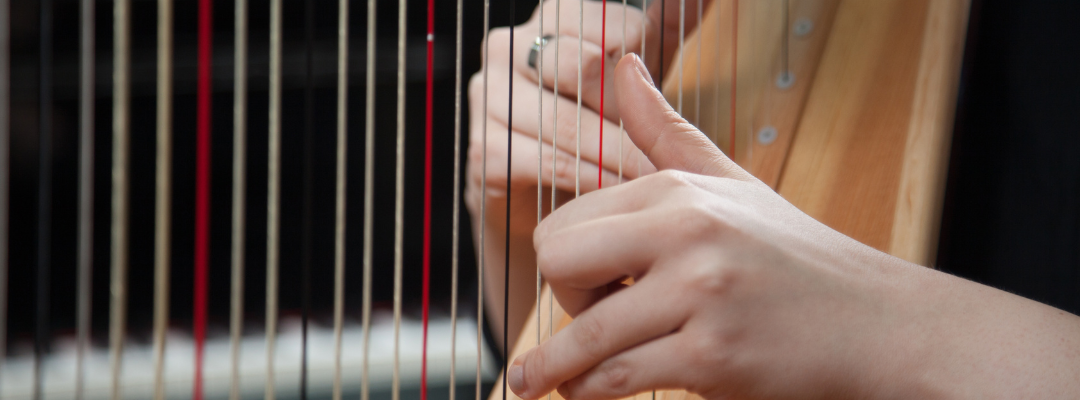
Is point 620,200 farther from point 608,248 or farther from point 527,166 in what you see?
point 527,166

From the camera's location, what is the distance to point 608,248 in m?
0.40

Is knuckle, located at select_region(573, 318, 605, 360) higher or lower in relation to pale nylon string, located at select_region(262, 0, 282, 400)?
lower

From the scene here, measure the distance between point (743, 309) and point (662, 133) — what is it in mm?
127

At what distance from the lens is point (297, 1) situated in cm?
219

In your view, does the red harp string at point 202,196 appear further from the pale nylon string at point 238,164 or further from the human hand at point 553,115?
the human hand at point 553,115

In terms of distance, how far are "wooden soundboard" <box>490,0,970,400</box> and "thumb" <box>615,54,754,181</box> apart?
8.2 inches

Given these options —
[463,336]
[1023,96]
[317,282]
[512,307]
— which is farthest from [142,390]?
[1023,96]

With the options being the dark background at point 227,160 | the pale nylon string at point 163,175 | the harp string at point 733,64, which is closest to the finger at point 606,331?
the pale nylon string at point 163,175

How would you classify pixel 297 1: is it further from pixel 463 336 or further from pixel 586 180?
pixel 586 180

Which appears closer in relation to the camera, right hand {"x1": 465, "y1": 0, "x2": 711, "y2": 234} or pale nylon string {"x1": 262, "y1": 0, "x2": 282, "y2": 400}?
pale nylon string {"x1": 262, "y1": 0, "x2": 282, "y2": 400}

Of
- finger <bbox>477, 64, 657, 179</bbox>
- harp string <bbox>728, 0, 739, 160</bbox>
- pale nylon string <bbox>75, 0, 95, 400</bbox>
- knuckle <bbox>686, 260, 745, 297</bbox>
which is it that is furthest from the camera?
harp string <bbox>728, 0, 739, 160</bbox>

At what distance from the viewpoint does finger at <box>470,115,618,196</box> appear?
2.07 ft

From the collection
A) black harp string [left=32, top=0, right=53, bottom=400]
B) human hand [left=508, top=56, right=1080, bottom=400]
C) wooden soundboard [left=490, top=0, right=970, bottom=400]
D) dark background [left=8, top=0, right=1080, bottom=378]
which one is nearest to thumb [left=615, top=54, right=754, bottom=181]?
human hand [left=508, top=56, right=1080, bottom=400]

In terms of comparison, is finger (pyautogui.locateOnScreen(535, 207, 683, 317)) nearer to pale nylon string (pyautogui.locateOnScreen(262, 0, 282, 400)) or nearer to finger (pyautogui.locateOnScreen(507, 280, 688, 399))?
finger (pyautogui.locateOnScreen(507, 280, 688, 399))
